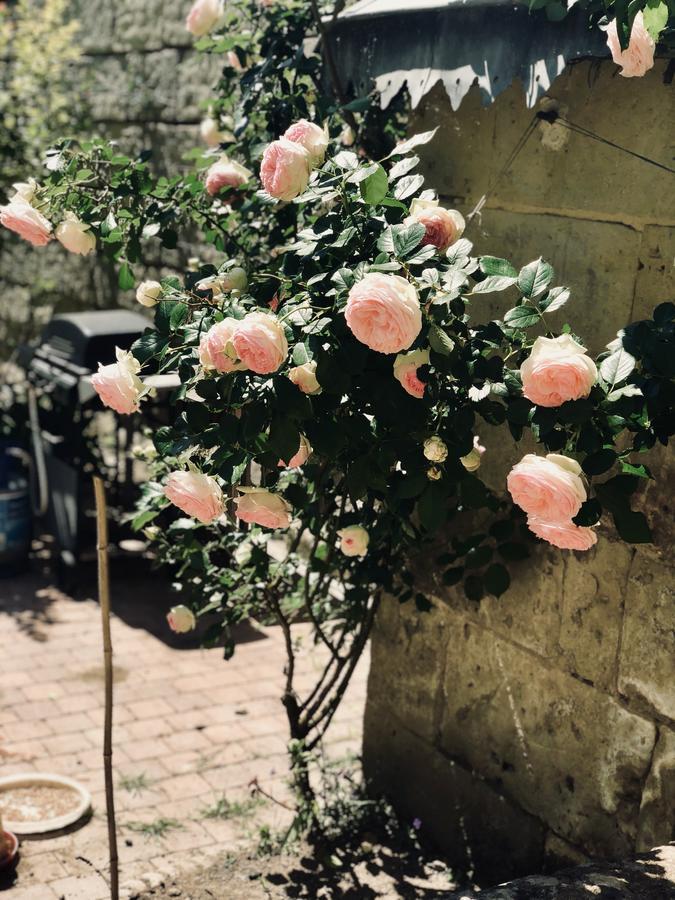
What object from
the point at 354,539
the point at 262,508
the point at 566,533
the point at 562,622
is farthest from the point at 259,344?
the point at 562,622

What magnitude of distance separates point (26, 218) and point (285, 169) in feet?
2.54

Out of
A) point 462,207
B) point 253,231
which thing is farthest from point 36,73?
point 462,207

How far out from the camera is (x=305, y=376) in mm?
2293

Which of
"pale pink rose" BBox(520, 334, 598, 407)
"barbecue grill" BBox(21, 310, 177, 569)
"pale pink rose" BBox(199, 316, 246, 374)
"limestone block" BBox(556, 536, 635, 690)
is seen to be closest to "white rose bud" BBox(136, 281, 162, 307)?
"pale pink rose" BBox(199, 316, 246, 374)

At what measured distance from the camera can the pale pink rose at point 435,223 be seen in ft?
8.16

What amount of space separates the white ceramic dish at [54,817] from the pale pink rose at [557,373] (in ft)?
7.93

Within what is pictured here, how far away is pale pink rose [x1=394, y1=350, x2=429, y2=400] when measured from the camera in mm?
2336

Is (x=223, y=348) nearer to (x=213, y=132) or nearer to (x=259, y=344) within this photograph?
(x=259, y=344)

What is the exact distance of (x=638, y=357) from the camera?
7.60 feet

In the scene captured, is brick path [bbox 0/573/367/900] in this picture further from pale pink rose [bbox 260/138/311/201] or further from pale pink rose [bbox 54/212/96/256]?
pale pink rose [bbox 260/138/311/201]

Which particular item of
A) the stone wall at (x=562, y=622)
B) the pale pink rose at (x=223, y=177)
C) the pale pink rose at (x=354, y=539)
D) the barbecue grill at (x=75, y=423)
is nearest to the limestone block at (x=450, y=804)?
the stone wall at (x=562, y=622)

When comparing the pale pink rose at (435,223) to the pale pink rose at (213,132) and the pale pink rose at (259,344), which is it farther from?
the pale pink rose at (213,132)

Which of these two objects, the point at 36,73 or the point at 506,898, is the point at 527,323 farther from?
the point at 36,73

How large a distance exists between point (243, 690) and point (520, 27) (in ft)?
10.7
